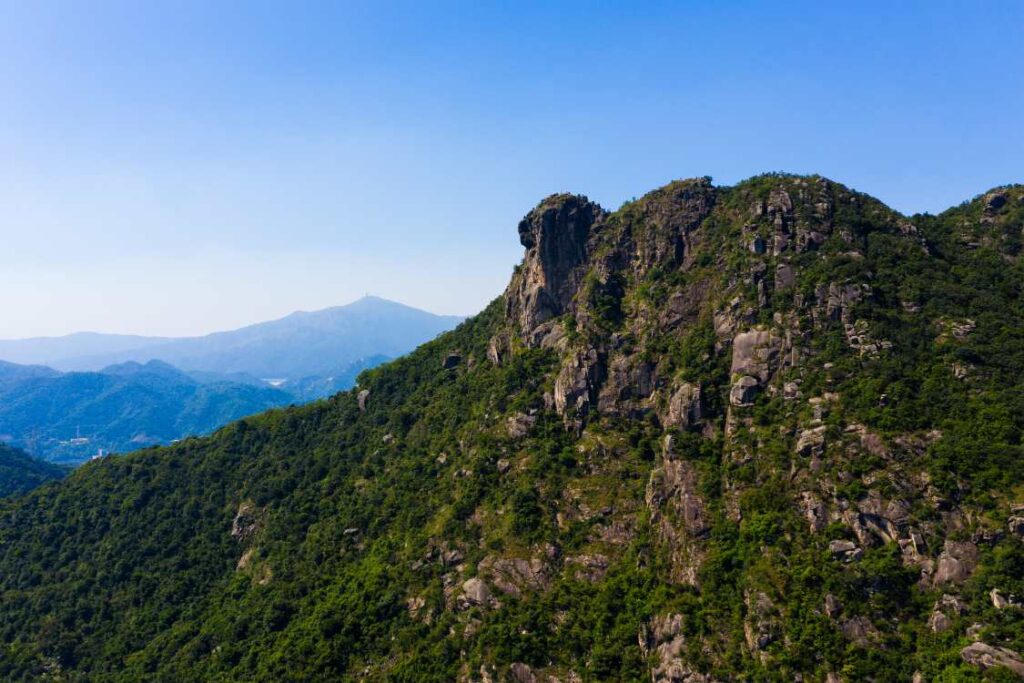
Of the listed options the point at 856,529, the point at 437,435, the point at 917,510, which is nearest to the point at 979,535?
the point at 917,510

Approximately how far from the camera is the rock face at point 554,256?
324ft

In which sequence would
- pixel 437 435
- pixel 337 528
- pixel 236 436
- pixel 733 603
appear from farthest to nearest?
pixel 236 436 < pixel 437 435 < pixel 337 528 < pixel 733 603

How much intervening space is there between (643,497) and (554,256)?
42.5 metres

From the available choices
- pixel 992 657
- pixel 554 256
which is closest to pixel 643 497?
pixel 992 657

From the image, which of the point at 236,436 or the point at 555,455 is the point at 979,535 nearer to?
the point at 555,455

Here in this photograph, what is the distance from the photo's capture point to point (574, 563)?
237 feet

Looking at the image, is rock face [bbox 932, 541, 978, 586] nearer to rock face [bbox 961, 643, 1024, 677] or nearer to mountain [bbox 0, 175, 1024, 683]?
mountain [bbox 0, 175, 1024, 683]

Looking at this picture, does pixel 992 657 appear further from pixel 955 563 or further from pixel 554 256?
pixel 554 256

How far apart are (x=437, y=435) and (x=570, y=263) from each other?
36037mm

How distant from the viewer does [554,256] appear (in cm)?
9981

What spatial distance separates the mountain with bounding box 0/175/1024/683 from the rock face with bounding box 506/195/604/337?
464 mm

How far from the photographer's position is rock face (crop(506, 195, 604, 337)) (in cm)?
9875

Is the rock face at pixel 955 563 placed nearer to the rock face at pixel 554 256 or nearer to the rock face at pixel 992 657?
the rock face at pixel 992 657

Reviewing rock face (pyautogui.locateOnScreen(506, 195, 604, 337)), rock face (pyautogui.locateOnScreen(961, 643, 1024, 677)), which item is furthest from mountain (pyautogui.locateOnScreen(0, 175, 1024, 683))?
rock face (pyautogui.locateOnScreen(506, 195, 604, 337))
